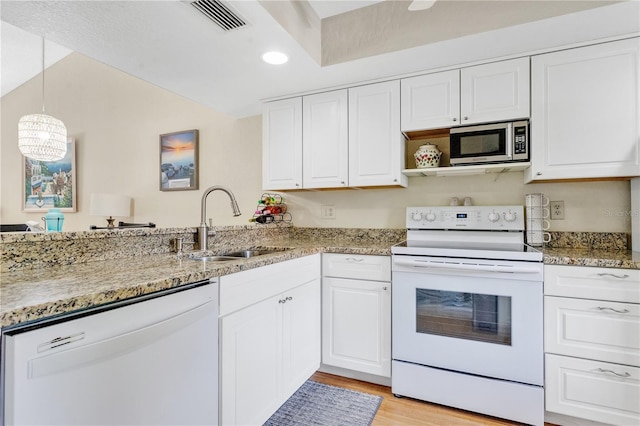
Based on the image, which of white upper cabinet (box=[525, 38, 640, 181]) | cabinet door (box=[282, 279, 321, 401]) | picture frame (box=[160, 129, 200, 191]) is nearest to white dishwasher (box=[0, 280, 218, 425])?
cabinet door (box=[282, 279, 321, 401])

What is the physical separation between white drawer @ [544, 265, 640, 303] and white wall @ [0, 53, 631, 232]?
0.61 meters

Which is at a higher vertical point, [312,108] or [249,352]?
[312,108]

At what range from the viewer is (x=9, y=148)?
5.50 m

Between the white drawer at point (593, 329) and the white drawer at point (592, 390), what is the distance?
50mm

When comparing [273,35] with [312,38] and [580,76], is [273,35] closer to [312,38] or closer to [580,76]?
[312,38]

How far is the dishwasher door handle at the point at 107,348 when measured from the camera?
0.77 metres

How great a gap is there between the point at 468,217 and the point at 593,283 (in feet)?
2.57

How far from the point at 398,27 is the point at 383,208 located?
1316 mm

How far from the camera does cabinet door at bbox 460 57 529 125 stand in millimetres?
1946

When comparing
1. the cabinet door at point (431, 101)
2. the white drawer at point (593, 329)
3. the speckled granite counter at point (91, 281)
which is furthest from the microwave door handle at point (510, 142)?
the speckled granite counter at point (91, 281)

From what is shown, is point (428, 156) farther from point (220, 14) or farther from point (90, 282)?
point (90, 282)

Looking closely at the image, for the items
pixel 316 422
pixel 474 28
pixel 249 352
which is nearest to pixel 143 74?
pixel 249 352

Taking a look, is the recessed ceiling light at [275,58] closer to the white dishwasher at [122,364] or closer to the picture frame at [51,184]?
the white dishwasher at [122,364]

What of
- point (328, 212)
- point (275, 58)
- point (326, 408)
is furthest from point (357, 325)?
point (275, 58)
